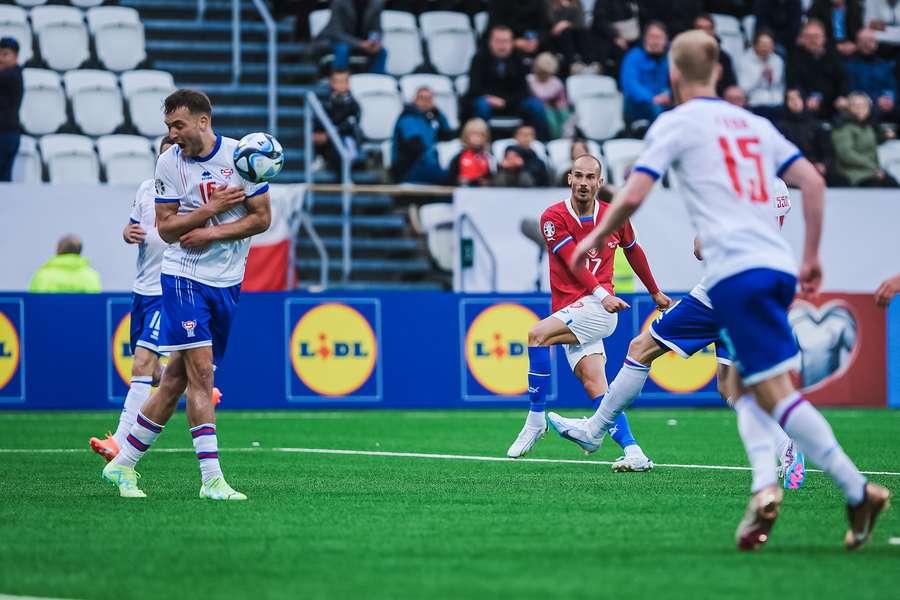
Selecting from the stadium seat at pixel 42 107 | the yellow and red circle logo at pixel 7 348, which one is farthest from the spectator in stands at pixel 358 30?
the yellow and red circle logo at pixel 7 348

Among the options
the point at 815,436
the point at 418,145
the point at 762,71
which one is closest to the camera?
the point at 815,436

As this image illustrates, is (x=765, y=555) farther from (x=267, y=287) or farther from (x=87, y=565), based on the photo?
(x=267, y=287)

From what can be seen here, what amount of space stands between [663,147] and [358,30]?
55.1ft

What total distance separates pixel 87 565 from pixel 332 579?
3.72 feet

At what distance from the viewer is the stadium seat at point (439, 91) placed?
884 inches

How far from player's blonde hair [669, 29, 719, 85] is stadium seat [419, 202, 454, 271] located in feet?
41.9

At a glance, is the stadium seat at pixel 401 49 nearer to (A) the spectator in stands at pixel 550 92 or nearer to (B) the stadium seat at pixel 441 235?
(A) the spectator in stands at pixel 550 92

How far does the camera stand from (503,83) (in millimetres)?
22234

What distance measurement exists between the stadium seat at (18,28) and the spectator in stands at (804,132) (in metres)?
10.7

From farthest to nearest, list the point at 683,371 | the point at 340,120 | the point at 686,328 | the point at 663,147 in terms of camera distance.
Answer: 1. the point at 340,120
2. the point at 683,371
3. the point at 686,328
4. the point at 663,147

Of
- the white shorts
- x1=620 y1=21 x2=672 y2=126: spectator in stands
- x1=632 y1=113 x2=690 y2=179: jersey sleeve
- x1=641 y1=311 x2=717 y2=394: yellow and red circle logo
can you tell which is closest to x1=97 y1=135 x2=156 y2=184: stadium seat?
x1=641 y1=311 x2=717 y2=394: yellow and red circle logo

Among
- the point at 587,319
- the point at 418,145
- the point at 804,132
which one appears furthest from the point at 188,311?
the point at 804,132

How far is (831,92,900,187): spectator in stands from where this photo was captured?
21.9m

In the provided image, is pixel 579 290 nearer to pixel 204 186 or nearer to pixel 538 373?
pixel 538 373
